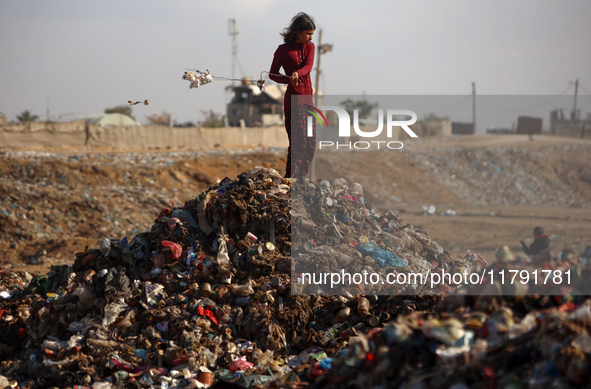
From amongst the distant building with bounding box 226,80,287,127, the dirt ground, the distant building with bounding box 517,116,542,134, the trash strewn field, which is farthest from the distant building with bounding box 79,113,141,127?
the trash strewn field

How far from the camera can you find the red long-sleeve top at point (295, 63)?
4.45 metres

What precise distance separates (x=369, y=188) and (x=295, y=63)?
47.7 feet

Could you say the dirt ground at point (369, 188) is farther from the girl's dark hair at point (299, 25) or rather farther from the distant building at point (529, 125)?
the girl's dark hair at point (299, 25)

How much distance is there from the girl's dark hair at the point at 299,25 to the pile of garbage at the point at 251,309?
49.8 inches

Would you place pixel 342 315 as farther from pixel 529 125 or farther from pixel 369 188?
pixel 529 125

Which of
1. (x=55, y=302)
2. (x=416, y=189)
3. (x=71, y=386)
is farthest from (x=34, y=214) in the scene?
(x=416, y=189)

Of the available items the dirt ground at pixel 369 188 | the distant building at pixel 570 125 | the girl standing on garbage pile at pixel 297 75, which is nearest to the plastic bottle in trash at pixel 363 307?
the girl standing on garbage pile at pixel 297 75

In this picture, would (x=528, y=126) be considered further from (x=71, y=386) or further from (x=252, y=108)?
(x=71, y=386)

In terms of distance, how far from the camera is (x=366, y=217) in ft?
16.2

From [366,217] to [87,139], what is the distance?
17.3m

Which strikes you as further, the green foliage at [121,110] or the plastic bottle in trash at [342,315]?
the green foliage at [121,110]

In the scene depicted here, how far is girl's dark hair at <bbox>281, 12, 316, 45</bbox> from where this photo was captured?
4.36 metres

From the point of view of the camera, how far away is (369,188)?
1872 cm

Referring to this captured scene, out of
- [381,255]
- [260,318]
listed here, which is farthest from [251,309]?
[381,255]
